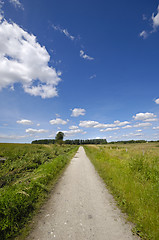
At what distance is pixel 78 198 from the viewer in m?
5.17

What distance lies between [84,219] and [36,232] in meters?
1.52

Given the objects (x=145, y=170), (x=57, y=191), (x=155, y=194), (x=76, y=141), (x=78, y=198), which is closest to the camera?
(x=155, y=194)

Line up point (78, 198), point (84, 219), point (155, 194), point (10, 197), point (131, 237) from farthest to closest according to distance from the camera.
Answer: point (78, 198) → point (155, 194) → point (10, 197) → point (84, 219) → point (131, 237)

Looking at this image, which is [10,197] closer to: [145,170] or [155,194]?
[155,194]

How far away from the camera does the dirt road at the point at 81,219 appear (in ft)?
10.0

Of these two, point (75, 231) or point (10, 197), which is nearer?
point (75, 231)

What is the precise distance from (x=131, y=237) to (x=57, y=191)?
13.1 ft

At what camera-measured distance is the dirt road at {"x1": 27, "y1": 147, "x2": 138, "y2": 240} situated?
3.06 m

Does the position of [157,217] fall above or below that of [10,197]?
below

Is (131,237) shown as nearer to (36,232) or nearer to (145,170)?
(36,232)

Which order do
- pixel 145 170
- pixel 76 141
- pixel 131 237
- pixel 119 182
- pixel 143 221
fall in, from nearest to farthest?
pixel 131 237 → pixel 143 221 → pixel 119 182 → pixel 145 170 → pixel 76 141

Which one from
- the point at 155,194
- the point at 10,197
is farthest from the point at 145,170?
the point at 10,197

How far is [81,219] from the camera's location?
3715 millimetres

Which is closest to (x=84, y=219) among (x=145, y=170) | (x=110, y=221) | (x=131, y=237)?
(x=110, y=221)
